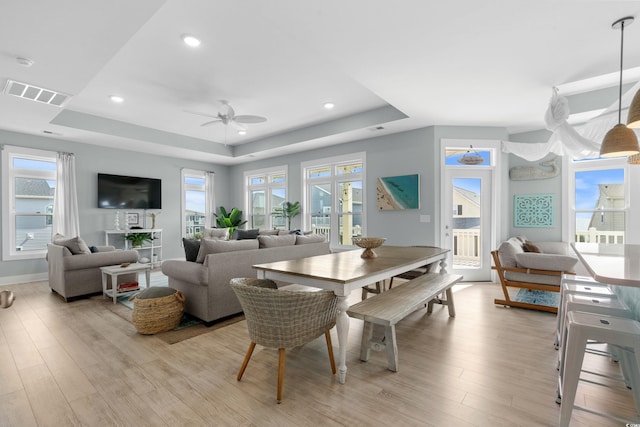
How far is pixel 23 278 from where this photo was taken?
5.24 m

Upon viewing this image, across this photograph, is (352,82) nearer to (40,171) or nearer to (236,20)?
(236,20)

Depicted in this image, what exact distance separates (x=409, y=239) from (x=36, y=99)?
18.4 ft

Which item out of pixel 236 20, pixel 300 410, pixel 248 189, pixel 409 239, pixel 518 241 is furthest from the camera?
pixel 248 189

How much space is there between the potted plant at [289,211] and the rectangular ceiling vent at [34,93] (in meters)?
4.27

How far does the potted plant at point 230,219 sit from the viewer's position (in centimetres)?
783

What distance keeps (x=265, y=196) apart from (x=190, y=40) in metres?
5.01

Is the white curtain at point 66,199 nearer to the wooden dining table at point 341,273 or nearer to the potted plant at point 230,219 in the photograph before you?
the potted plant at point 230,219

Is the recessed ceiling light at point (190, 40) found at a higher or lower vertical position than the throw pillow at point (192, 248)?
higher

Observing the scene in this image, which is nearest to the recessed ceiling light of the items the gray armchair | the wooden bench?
the wooden bench

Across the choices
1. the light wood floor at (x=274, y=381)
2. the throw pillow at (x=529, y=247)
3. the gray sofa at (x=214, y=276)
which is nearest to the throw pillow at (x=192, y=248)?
the gray sofa at (x=214, y=276)

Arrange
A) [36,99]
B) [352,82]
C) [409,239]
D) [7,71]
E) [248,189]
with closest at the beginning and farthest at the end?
[7,71] → [36,99] → [352,82] → [409,239] → [248,189]

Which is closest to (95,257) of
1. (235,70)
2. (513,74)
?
(235,70)

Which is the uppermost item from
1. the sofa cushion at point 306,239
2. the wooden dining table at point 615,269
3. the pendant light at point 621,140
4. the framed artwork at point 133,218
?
the pendant light at point 621,140

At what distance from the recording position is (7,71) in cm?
296
